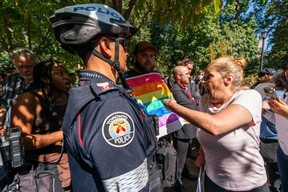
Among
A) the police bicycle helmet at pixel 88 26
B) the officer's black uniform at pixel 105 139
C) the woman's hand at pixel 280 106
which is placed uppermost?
the police bicycle helmet at pixel 88 26

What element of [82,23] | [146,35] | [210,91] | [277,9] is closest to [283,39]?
[277,9]

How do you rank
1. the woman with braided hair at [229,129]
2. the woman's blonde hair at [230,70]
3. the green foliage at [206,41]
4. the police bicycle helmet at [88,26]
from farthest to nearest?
1. the green foliage at [206,41]
2. the woman's blonde hair at [230,70]
3. the woman with braided hair at [229,129]
4. the police bicycle helmet at [88,26]

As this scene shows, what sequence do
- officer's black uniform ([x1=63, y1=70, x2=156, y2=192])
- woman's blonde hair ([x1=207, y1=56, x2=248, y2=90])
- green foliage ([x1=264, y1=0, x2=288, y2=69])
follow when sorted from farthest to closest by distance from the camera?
green foliage ([x1=264, y1=0, x2=288, y2=69]), woman's blonde hair ([x1=207, y1=56, x2=248, y2=90]), officer's black uniform ([x1=63, y1=70, x2=156, y2=192])

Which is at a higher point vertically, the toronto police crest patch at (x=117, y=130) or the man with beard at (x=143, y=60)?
the man with beard at (x=143, y=60)

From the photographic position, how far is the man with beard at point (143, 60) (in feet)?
10.6

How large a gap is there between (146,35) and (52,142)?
23.0m

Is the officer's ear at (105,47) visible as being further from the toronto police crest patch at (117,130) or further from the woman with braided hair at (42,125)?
the woman with braided hair at (42,125)

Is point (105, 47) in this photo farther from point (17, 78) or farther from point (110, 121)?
point (17, 78)

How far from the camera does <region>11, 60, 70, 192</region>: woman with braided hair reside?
1981 mm

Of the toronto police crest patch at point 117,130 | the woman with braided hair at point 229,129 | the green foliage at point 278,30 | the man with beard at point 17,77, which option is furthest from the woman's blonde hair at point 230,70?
the green foliage at point 278,30

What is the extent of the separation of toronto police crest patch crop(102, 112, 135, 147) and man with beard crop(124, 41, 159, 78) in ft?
7.28

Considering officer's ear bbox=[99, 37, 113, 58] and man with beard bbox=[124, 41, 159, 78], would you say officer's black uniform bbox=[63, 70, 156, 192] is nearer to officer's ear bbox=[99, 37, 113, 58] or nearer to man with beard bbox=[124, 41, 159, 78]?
officer's ear bbox=[99, 37, 113, 58]

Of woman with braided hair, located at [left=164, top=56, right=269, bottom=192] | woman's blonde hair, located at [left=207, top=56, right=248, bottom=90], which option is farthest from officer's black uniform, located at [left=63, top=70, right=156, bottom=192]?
woman's blonde hair, located at [left=207, top=56, right=248, bottom=90]

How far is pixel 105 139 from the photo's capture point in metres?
0.99
